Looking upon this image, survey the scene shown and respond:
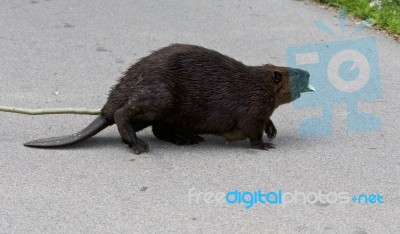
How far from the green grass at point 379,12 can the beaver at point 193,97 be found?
3.22 meters

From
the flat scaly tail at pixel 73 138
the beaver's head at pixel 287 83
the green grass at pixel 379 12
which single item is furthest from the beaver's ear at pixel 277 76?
the green grass at pixel 379 12

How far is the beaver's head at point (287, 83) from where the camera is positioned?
18.0 feet

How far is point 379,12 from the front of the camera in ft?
28.6

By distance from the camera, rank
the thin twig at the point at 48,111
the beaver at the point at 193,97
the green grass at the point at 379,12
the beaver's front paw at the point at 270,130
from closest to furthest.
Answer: the beaver at the point at 193,97 → the thin twig at the point at 48,111 → the beaver's front paw at the point at 270,130 → the green grass at the point at 379,12

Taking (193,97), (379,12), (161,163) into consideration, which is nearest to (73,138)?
(161,163)

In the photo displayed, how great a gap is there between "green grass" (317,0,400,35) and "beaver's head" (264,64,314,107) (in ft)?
10.2

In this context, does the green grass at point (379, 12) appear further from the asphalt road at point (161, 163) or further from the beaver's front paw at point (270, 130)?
the beaver's front paw at point (270, 130)

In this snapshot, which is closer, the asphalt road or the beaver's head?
the asphalt road

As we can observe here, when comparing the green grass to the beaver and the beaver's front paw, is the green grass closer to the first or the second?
the beaver's front paw

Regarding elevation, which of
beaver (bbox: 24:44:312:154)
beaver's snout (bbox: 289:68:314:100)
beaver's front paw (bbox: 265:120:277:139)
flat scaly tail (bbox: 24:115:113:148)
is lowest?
flat scaly tail (bbox: 24:115:113:148)

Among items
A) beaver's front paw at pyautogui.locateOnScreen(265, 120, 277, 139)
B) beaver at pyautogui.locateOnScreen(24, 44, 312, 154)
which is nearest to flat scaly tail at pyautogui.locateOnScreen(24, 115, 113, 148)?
beaver at pyautogui.locateOnScreen(24, 44, 312, 154)

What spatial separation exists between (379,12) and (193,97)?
4.00 metres

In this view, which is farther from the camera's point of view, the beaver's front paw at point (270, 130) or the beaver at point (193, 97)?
the beaver's front paw at point (270, 130)

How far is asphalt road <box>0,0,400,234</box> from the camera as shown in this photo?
4.49 m
